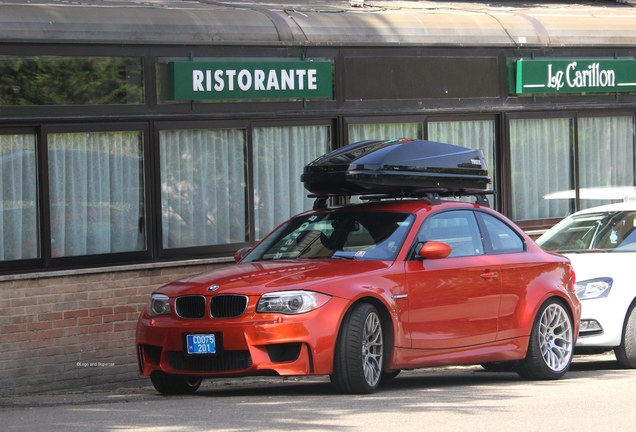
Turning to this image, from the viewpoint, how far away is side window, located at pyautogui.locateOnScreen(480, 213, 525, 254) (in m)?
12.7

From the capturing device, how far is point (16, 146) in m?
14.1

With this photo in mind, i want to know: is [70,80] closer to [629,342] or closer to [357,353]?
[357,353]

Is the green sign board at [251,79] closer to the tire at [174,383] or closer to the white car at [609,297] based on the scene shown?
the white car at [609,297]

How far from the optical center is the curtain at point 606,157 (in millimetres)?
19422

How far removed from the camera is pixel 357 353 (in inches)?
431

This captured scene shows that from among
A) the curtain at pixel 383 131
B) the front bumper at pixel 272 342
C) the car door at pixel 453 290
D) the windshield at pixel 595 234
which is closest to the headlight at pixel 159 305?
the front bumper at pixel 272 342

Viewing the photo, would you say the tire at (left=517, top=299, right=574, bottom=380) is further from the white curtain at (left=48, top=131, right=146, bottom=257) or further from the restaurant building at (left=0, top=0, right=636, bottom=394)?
the white curtain at (left=48, top=131, right=146, bottom=257)

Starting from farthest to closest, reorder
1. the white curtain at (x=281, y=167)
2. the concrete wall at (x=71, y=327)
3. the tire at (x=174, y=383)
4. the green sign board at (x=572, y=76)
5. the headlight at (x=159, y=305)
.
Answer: the green sign board at (x=572, y=76) < the white curtain at (x=281, y=167) < the concrete wall at (x=71, y=327) < the tire at (x=174, y=383) < the headlight at (x=159, y=305)

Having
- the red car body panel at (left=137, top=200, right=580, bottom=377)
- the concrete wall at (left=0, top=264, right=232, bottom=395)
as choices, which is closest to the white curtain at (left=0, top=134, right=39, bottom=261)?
the concrete wall at (left=0, top=264, right=232, bottom=395)

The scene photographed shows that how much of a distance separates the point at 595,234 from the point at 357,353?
5.31 m

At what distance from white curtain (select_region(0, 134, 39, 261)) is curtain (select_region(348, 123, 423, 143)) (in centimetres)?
419

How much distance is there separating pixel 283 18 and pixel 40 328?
15.3 feet

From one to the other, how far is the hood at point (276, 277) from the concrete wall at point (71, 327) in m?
2.65

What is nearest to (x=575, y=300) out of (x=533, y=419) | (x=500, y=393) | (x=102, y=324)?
(x=500, y=393)
